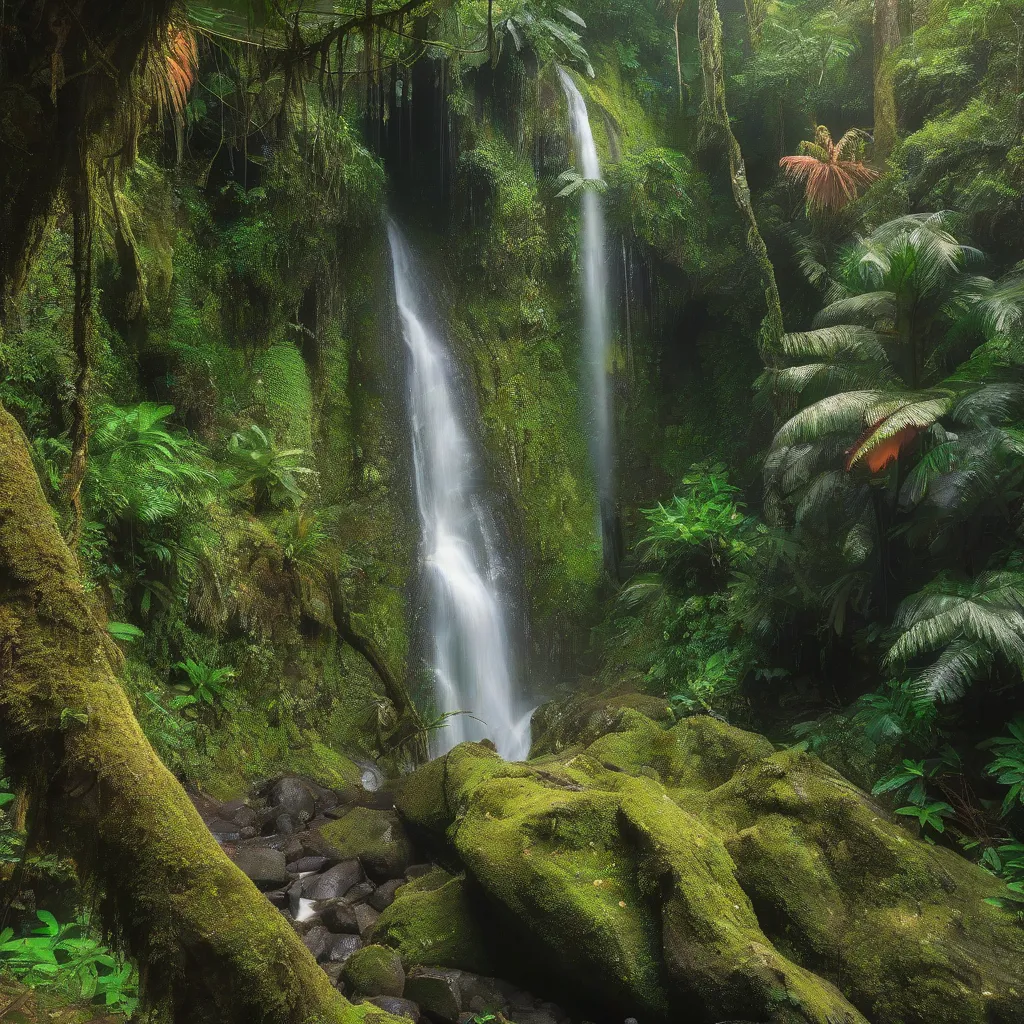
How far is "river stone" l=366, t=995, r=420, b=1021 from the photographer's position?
14.1 feet

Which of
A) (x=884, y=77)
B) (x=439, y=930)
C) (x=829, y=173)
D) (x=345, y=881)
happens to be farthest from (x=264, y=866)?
(x=884, y=77)

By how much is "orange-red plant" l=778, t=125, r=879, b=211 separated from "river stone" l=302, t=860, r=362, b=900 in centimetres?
1215

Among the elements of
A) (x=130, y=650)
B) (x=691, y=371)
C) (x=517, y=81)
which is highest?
(x=517, y=81)

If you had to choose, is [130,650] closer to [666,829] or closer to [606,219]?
[666,829]

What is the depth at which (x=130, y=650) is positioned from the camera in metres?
6.79

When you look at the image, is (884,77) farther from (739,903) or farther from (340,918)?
(340,918)

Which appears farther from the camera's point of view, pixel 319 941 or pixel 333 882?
pixel 333 882

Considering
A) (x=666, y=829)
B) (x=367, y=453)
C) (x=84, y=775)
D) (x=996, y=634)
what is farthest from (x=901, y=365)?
(x=84, y=775)

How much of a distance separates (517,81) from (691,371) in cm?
613

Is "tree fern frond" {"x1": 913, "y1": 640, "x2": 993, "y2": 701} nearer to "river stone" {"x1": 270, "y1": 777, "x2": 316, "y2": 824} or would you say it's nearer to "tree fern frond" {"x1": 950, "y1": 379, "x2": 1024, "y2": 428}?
"tree fern frond" {"x1": 950, "y1": 379, "x2": 1024, "y2": 428}

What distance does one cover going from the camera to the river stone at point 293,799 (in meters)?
7.07

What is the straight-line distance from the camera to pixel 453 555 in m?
12.1

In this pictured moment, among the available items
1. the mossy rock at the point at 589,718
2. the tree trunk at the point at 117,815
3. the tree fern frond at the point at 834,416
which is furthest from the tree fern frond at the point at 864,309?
the tree trunk at the point at 117,815

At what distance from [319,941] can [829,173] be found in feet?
42.4
